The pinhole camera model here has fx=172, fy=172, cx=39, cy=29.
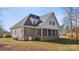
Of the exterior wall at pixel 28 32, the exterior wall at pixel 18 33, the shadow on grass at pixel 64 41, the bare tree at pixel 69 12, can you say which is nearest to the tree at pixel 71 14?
the bare tree at pixel 69 12

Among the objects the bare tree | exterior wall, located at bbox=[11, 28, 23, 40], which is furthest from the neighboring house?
the bare tree

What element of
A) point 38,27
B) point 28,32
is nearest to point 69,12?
point 38,27

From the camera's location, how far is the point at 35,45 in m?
2.20

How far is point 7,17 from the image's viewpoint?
7.22 ft

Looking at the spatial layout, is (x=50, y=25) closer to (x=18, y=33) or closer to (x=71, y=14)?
(x=71, y=14)

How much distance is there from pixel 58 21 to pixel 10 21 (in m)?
0.62

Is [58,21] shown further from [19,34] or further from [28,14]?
[19,34]

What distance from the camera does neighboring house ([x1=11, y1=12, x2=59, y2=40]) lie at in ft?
7.29

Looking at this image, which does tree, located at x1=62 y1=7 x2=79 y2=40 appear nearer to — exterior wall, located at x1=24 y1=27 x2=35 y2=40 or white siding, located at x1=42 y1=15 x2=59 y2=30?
white siding, located at x1=42 y1=15 x2=59 y2=30

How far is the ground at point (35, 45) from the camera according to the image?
2.18m
